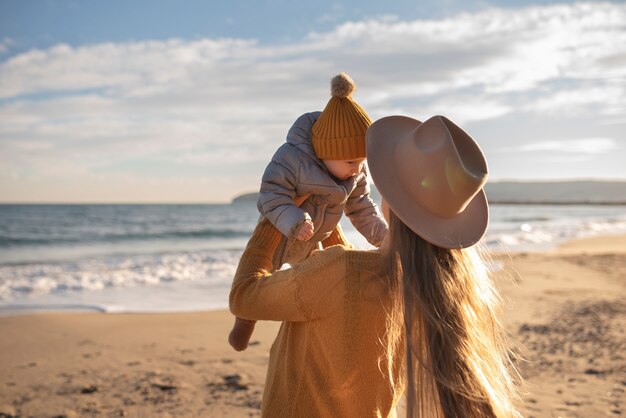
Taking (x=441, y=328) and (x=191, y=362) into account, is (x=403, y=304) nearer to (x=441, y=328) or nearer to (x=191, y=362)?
(x=441, y=328)

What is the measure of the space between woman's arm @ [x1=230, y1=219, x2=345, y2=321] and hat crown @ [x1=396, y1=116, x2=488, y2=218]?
0.30 m

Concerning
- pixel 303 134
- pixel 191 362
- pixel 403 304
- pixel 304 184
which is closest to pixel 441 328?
pixel 403 304

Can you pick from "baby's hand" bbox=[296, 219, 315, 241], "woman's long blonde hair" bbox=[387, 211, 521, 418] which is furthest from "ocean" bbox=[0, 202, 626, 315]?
"baby's hand" bbox=[296, 219, 315, 241]

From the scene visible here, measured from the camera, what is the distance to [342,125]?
2346 mm

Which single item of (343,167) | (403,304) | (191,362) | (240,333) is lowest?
(191,362)

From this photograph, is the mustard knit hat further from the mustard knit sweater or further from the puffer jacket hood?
the mustard knit sweater

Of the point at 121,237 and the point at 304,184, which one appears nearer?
the point at 304,184

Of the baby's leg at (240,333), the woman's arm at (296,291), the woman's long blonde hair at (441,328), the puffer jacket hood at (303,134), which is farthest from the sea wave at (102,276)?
the woman's long blonde hair at (441,328)

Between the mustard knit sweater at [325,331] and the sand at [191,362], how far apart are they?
1.43 metres

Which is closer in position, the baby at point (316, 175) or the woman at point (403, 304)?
the woman at point (403, 304)

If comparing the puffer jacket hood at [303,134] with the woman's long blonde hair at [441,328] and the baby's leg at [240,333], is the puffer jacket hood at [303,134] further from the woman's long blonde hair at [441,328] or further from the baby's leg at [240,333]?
the woman's long blonde hair at [441,328]

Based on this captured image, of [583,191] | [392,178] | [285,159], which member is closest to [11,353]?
[285,159]

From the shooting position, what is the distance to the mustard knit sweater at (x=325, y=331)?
1.63m

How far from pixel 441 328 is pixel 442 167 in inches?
18.3
